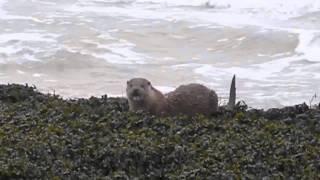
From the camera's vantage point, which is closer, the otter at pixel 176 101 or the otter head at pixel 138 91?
the otter at pixel 176 101

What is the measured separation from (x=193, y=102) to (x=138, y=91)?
0.58 meters

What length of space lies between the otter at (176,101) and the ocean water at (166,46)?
255 inches

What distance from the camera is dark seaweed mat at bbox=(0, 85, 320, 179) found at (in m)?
4.96

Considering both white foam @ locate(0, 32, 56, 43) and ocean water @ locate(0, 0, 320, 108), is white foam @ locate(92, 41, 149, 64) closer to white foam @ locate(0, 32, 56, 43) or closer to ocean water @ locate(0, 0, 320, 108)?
ocean water @ locate(0, 0, 320, 108)

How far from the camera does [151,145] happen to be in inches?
217

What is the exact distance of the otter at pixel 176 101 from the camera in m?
7.80

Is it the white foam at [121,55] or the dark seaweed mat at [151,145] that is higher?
the white foam at [121,55]

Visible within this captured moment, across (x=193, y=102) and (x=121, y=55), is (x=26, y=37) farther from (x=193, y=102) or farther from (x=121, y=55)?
(x=193, y=102)

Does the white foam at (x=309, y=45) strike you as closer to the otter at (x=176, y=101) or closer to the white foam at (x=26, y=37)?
the white foam at (x=26, y=37)

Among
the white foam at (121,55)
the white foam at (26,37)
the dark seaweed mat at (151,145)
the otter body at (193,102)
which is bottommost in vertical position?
the dark seaweed mat at (151,145)

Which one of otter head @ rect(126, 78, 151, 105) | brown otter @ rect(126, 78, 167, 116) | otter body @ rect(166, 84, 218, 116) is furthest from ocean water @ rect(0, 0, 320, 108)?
otter body @ rect(166, 84, 218, 116)

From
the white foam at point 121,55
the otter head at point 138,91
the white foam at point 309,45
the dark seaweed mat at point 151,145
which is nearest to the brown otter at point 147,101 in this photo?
the otter head at point 138,91

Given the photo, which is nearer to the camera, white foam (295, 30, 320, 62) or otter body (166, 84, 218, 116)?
otter body (166, 84, 218, 116)

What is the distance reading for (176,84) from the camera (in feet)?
54.4
